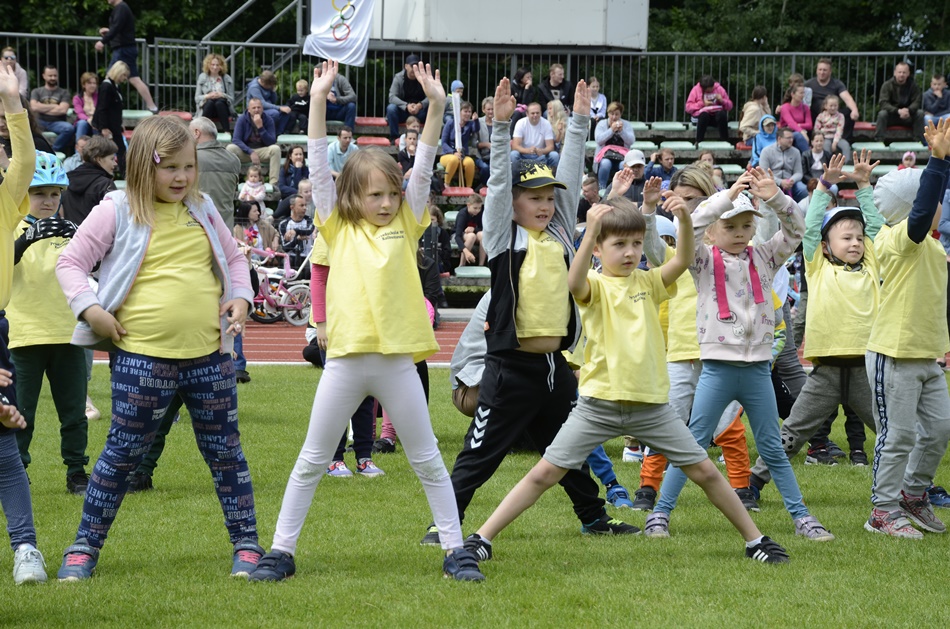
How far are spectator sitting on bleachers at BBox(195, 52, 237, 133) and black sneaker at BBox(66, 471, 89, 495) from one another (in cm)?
1669

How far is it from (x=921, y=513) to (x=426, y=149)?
3.46 metres

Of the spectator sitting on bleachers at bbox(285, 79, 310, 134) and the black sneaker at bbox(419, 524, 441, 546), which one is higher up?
the spectator sitting on bleachers at bbox(285, 79, 310, 134)

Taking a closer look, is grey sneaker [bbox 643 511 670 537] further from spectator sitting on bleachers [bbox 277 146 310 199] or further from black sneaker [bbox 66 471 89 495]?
spectator sitting on bleachers [bbox 277 146 310 199]

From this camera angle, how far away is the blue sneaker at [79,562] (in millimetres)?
5371

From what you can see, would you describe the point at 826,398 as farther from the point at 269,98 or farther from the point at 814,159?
the point at 269,98

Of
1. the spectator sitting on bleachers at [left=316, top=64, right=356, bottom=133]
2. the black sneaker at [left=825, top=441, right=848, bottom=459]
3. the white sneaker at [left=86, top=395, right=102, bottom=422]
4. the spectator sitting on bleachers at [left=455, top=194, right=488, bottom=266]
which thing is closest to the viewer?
the black sneaker at [left=825, top=441, right=848, bottom=459]

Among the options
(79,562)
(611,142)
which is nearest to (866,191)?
(79,562)

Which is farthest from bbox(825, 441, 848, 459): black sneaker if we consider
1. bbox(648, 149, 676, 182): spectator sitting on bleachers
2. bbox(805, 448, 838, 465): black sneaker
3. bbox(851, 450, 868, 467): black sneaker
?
bbox(648, 149, 676, 182): spectator sitting on bleachers

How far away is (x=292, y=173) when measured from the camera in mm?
22344

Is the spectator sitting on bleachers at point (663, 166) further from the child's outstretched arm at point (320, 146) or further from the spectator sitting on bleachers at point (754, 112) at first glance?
the child's outstretched arm at point (320, 146)

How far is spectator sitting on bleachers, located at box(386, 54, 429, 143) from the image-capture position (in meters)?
24.4

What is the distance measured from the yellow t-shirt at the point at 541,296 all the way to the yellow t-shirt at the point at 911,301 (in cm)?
185

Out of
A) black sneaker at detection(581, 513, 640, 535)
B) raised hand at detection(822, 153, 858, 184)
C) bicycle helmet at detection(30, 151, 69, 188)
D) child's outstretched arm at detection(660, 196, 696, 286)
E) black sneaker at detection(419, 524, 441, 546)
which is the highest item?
raised hand at detection(822, 153, 858, 184)

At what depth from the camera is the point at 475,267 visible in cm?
2130
